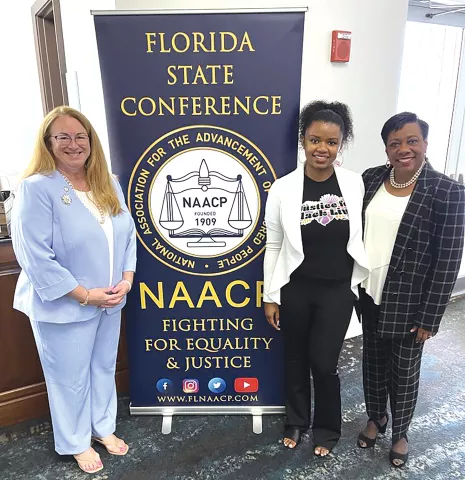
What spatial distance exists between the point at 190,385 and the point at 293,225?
39.9 inches

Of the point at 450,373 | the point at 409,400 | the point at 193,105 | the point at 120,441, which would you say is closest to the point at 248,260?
the point at 193,105

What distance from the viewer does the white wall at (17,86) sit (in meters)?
2.88

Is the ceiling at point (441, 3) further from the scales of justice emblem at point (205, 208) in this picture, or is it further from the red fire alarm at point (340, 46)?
the scales of justice emblem at point (205, 208)

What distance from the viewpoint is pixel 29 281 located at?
1.66 metres

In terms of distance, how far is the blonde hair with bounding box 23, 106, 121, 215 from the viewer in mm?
1550

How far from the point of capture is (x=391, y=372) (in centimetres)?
185

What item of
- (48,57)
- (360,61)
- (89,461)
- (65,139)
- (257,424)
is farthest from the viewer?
(48,57)

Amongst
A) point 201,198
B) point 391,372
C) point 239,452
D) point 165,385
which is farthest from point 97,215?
point 391,372

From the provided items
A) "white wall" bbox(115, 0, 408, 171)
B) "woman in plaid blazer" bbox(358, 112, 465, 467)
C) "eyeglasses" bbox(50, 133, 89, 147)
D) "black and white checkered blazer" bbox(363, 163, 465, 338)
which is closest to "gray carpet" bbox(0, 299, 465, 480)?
"woman in plaid blazer" bbox(358, 112, 465, 467)

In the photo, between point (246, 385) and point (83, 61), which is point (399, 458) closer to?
point (246, 385)

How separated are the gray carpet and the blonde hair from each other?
1.10 meters

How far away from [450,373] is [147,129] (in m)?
2.20

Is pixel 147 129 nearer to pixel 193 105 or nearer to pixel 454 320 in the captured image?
pixel 193 105

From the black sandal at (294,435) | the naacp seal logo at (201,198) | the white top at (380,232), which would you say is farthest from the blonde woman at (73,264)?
the white top at (380,232)
